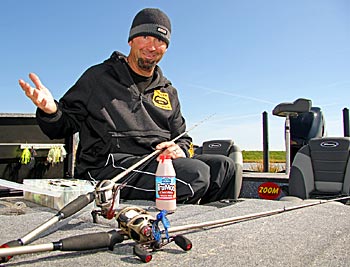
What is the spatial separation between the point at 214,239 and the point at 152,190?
2.79ft

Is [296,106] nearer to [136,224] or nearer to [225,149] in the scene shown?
[225,149]

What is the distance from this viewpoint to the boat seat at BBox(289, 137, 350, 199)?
3.14 metres

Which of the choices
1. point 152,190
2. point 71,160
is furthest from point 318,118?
point 152,190

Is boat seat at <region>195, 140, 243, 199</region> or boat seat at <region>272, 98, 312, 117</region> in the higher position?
boat seat at <region>272, 98, 312, 117</region>

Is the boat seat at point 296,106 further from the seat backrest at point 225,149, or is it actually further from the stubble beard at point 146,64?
the stubble beard at point 146,64

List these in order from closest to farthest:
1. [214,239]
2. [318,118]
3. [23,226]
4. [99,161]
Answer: [214,239] < [23,226] < [99,161] < [318,118]

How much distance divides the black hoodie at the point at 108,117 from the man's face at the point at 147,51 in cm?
10

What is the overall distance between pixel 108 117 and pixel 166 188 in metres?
0.65

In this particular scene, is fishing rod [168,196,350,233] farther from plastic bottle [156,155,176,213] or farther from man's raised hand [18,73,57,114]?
man's raised hand [18,73,57,114]

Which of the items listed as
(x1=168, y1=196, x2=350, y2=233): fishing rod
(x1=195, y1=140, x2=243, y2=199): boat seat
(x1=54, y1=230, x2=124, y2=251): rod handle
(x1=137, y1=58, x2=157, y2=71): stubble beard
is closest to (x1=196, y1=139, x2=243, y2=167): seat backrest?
(x1=195, y1=140, x2=243, y2=199): boat seat

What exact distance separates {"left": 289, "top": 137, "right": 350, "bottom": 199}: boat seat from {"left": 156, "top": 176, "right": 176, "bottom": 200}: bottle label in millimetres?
1914

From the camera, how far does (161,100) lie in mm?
2314

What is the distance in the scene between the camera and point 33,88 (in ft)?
5.79

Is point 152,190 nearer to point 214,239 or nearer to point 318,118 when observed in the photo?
point 214,239
